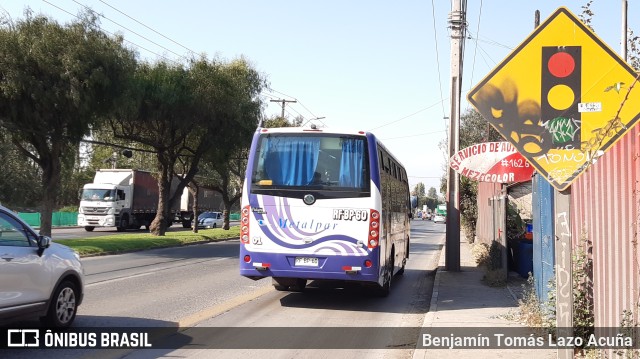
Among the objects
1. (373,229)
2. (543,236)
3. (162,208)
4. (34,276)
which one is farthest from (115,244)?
(543,236)

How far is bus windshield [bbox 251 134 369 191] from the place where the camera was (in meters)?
10.5

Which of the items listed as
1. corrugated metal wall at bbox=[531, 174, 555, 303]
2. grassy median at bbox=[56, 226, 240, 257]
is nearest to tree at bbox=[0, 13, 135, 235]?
grassy median at bbox=[56, 226, 240, 257]

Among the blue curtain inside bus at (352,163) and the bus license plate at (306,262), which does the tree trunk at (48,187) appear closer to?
the bus license plate at (306,262)

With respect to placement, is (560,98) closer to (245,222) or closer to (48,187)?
(245,222)

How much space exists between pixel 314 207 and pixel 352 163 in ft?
3.26

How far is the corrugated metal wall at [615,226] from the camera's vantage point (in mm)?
5391

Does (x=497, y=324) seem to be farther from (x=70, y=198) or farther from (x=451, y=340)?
(x=70, y=198)

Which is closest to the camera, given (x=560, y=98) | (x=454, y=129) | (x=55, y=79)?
(x=560, y=98)

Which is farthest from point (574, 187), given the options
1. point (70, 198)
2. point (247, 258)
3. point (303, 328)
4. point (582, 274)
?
point (70, 198)

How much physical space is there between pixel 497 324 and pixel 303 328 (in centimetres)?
279

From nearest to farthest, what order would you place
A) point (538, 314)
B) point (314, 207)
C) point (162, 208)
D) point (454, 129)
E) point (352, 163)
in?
point (538, 314)
point (314, 207)
point (352, 163)
point (454, 129)
point (162, 208)

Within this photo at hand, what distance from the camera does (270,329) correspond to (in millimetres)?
8750

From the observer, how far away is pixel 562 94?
461cm

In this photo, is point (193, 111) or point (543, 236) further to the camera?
point (193, 111)
